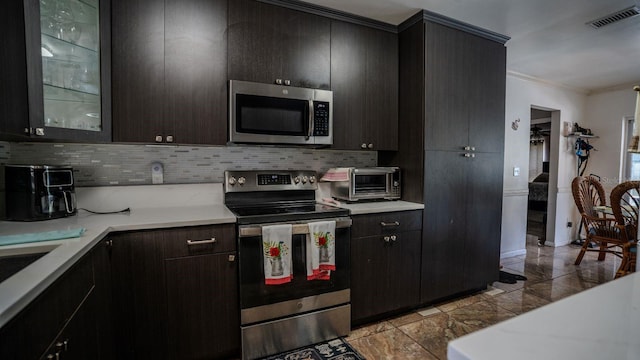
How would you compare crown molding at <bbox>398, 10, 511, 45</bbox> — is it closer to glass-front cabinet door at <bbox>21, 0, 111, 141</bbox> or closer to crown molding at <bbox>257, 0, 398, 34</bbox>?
crown molding at <bbox>257, 0, 398, 34</bbox>

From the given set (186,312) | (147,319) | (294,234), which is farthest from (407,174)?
(147,319)

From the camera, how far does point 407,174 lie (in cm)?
256

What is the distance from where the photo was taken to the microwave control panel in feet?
7.31

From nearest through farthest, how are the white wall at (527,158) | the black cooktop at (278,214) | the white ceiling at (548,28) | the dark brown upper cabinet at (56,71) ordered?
1. the dark brown upper cabinet at (56,71)
2. the black cooktop at (278,214)
3. the white ceiling at (548,28)
4. the white wall at (527,158)

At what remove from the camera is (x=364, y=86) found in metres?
2.47

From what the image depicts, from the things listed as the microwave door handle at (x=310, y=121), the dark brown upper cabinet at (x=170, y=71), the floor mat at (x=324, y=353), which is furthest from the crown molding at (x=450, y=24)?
the floor mat at (x=324, y=353)

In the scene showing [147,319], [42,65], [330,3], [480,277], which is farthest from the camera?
[480,277]

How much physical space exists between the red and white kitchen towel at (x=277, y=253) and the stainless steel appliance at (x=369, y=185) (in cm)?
73

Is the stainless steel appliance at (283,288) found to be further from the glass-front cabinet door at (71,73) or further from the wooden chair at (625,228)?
the wooden chair at (625,228)

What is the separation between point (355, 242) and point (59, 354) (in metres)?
1.59

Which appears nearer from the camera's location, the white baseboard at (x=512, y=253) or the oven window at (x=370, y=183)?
the oven window at (x=370, y=183)

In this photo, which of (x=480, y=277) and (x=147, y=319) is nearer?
(x=147, y=319)

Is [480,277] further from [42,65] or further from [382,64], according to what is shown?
[42,65]

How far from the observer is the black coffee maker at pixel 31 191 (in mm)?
1569
